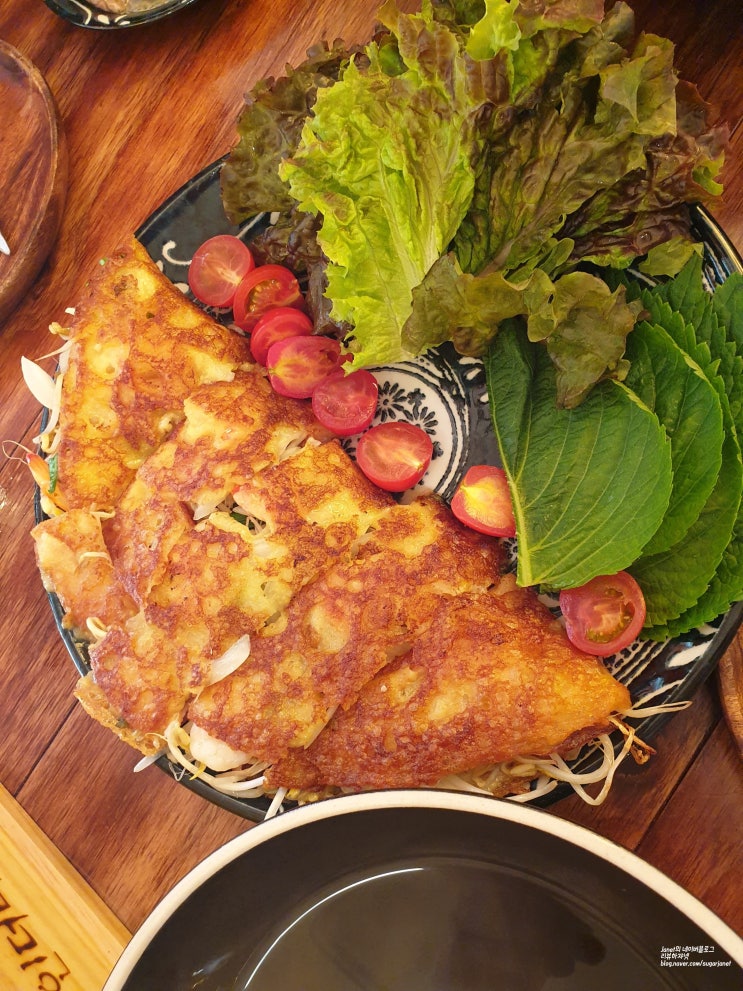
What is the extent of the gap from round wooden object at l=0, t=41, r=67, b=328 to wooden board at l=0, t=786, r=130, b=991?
2.03 meters

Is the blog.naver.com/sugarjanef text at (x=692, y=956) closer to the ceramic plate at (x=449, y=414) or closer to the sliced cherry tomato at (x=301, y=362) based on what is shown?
the ceramic plate at (x=449, y=414)

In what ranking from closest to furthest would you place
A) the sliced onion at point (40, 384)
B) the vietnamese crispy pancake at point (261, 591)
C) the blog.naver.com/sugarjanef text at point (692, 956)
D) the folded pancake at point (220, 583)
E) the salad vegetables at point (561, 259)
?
the blog.naver.com/sugarjanef text at point (692, 956) < the salad vegetables at point (561, 259) < the vietnamese crispy pancake at point (261, 591) < the folded pancake at point (220, 583) < the sliced onion at point (40, 384)

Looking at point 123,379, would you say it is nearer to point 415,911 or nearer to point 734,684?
point 415,911

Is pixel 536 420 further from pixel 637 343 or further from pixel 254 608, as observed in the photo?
pixel 254 608

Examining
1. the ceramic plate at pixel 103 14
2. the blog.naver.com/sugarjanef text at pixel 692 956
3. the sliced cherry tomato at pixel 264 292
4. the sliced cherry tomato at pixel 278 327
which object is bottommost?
the blog.naver.com/sugarjanef text at pixel 692 956

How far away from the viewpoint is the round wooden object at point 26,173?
3.01 metres

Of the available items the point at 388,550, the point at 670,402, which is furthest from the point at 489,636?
the point at 670,402

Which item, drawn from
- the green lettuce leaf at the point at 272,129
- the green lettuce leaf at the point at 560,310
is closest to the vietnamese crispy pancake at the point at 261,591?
the green lettuce leaf at the point at 272,129

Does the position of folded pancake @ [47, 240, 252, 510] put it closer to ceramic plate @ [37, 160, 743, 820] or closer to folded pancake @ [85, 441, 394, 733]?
ceramic plate @ [37, 160, 743, 820]

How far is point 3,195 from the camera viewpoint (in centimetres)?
311

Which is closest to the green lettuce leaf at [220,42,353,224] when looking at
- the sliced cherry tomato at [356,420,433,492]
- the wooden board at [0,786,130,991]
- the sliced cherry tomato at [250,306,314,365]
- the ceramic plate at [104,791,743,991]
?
the sliced cherry tomato at [250,306,314,365]

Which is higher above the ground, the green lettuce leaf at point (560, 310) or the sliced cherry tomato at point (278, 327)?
the green lettuce leaf at point (560, 310)

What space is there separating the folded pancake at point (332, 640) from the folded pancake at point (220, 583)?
63mm

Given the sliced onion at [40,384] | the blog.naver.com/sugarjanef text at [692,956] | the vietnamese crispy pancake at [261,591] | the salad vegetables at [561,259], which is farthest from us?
the sliced onion at [40,384]
